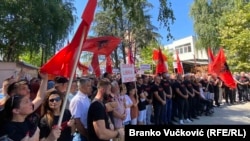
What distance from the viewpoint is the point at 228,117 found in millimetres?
13594

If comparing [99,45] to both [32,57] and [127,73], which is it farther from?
[32,57]

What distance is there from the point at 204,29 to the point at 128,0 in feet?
101

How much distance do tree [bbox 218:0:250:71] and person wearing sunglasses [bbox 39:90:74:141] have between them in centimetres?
2593

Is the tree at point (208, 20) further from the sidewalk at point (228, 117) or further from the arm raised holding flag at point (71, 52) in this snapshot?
the arm raised holding flag at point (71, 52)

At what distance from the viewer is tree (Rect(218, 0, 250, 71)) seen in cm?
2850

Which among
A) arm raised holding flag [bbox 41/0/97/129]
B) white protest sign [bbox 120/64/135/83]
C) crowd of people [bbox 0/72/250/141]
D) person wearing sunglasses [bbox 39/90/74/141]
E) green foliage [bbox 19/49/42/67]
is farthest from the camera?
green foliage [bbox 19/49/42/67]

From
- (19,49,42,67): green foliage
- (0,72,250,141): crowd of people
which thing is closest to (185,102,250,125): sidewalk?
(0,72,250,141): crowd of people

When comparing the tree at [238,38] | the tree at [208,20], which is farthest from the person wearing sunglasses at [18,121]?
the tree at [208,20]

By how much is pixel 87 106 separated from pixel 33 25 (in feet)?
54.8

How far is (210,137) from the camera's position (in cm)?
319

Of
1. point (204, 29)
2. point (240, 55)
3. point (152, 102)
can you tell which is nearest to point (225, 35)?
point (240, 55)

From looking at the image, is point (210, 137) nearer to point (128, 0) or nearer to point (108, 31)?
point (128, 0)

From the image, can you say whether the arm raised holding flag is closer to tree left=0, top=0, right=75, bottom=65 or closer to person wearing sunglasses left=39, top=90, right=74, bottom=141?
person wearing sunglasses left=39, top=90, right=74, bottom=141

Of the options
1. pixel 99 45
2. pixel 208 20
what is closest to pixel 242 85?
pixel 99 45
